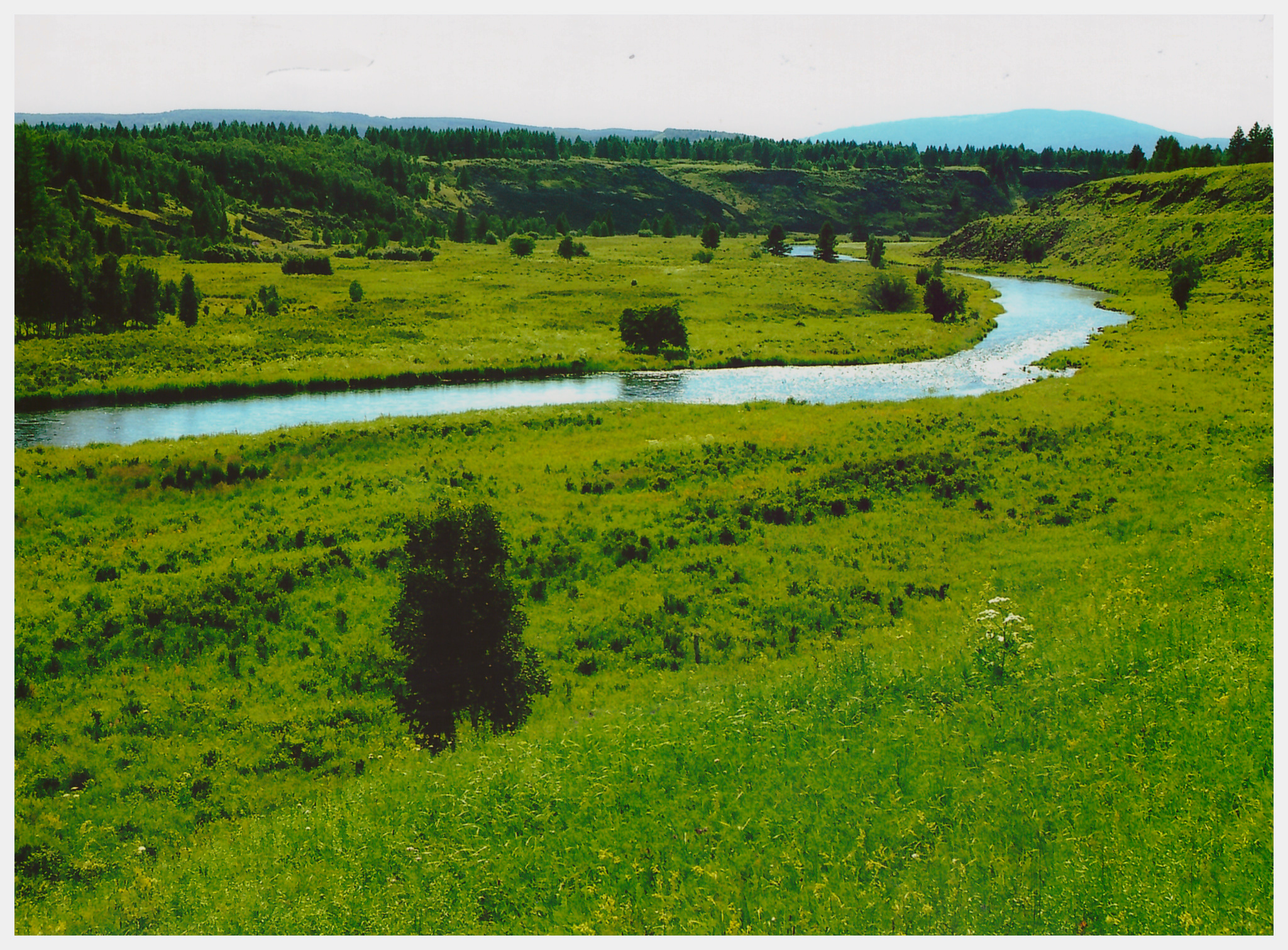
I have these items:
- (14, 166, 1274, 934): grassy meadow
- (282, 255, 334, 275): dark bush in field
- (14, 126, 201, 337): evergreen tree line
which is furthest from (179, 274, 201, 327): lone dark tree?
(14, 166, 1274, 934): grassy meadow

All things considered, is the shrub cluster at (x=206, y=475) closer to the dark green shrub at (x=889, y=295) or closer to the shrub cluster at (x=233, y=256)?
the dark green shrub at (x=889, y=295)

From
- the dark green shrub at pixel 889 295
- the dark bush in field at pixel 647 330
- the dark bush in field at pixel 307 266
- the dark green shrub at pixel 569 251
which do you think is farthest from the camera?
the dark green shrub at pixel 569 251

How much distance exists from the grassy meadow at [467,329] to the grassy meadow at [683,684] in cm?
1077

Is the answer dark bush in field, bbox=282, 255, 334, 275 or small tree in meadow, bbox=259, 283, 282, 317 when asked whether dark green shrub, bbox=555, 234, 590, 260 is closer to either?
dark bush in field, bbox=282, 255, 334, 275

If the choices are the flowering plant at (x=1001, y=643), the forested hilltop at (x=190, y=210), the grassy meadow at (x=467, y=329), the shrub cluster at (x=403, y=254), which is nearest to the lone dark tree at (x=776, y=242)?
the grassy meadow at (x=467, y=329)

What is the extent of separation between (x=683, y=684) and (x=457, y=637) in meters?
5.91

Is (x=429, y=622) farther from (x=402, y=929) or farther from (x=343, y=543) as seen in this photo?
(x=343, y=543)

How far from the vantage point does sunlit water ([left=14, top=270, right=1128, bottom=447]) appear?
39406 millimetres

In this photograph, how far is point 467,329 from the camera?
59031mm

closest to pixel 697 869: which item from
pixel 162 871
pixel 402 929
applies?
pixel 402 929

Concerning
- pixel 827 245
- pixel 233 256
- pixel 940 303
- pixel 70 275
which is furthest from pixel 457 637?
pixel 827 245

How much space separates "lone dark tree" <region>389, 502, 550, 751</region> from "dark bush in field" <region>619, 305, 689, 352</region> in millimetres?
38670

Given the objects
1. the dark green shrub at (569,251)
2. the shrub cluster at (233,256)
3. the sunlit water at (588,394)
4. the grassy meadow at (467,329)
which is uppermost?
the dark green shrub at (569,251)

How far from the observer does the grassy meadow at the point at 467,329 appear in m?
46.0
